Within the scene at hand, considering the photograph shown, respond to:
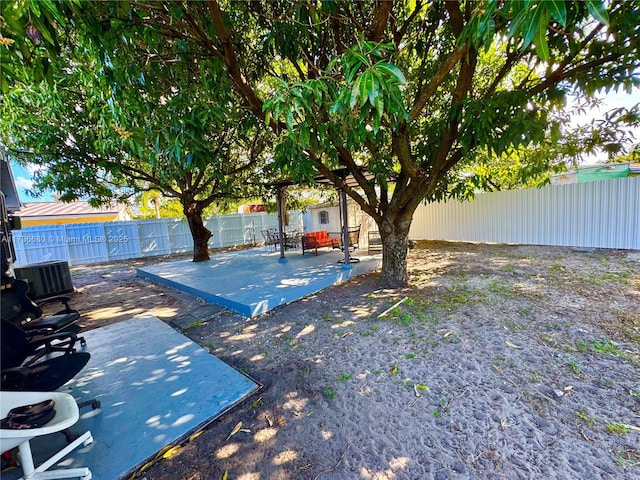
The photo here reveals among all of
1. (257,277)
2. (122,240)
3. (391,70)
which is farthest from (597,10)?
(122,240)

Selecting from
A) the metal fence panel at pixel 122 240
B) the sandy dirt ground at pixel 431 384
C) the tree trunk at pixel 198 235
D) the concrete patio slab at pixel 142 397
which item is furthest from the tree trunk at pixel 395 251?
the metal fence panel at pixel 122 240

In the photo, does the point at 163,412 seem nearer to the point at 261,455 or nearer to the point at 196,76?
the point at 261,455

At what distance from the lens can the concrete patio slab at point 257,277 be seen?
4.64 metres

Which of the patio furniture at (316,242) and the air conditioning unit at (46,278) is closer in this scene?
the air conditioning unit at (46,278)

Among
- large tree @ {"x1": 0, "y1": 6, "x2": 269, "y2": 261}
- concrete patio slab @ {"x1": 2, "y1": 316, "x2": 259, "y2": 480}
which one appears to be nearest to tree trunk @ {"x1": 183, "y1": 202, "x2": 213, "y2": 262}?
large tree @ {"x1": 0, "y1": 6, "x2": 269, "y2": 261}

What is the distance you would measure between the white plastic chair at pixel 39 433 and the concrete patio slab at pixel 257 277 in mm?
2552

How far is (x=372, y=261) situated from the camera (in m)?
7.07

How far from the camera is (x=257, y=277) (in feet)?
20.1

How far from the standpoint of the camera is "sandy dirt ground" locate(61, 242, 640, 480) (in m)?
1.66

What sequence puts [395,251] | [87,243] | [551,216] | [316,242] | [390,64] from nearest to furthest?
[390,64] < [395,251] < [551,216] < [316,242] < [87,243]

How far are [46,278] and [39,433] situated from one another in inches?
261

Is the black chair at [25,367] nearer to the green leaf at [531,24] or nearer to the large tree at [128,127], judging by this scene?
the large tree at [128,127]

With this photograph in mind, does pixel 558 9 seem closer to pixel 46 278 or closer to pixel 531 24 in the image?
pixel 531 24

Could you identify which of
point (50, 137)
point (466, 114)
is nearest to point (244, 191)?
point (50, 137)
